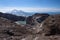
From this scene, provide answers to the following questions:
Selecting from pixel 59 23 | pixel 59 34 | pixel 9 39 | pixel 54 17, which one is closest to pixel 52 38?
pixel 59 34

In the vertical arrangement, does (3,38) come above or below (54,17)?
below

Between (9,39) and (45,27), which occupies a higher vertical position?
(45,27)

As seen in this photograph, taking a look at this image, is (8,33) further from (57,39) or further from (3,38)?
(57,39)

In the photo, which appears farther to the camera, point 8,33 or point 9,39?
point 8,33

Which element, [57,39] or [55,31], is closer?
[57,39]

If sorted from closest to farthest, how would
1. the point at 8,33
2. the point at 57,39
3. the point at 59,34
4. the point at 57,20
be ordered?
the point at 57,39 < the point at 59,34 < the point at 57,20 < the point at 8,33

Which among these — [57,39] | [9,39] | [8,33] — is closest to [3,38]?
[9,39]

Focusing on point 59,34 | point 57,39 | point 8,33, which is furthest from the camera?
point 8,33

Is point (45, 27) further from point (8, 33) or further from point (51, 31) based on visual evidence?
point (8, 33)

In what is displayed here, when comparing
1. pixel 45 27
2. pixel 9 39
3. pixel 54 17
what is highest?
pixel 54 17
